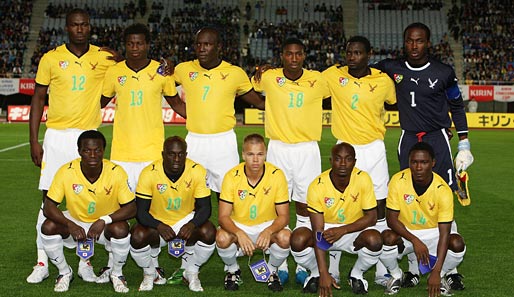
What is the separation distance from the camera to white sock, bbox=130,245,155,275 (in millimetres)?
6012

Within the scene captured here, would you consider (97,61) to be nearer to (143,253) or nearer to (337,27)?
(143,253)

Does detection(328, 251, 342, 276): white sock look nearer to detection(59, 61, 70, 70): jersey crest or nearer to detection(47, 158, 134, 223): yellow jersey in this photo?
detection(47, 158, 134, 223): yellow jersey

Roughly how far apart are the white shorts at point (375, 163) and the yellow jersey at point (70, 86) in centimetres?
248

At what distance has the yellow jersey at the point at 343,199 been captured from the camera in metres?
6.02

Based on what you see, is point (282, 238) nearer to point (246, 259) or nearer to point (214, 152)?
point (214, 152)

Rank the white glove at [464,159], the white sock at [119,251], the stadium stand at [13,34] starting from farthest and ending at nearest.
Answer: the stadium stand at [13,34] → the white glove at [464,159] → the white sock at [119,251]

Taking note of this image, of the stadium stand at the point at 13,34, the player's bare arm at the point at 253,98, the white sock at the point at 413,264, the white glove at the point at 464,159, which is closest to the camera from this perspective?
the white sock at the point at 413,264

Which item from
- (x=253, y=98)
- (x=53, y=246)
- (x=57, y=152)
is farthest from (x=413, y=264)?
(x=57, y=152)

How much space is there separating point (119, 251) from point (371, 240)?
208cm

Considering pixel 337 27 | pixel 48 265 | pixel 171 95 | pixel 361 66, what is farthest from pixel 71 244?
pixel 337 27

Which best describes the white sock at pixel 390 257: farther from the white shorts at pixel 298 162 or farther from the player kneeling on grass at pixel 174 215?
the player kneeling on grass at pixel 174 215

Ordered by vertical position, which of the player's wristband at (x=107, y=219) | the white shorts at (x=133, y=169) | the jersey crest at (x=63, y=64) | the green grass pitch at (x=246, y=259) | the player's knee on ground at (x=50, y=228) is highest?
the jersey crest at (x=63, y=64)

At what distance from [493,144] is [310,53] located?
59.8 ft

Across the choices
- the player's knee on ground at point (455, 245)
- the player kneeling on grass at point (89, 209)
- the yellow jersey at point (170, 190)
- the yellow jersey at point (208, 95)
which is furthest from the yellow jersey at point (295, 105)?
the player's knee on ground at point (455, 245)
